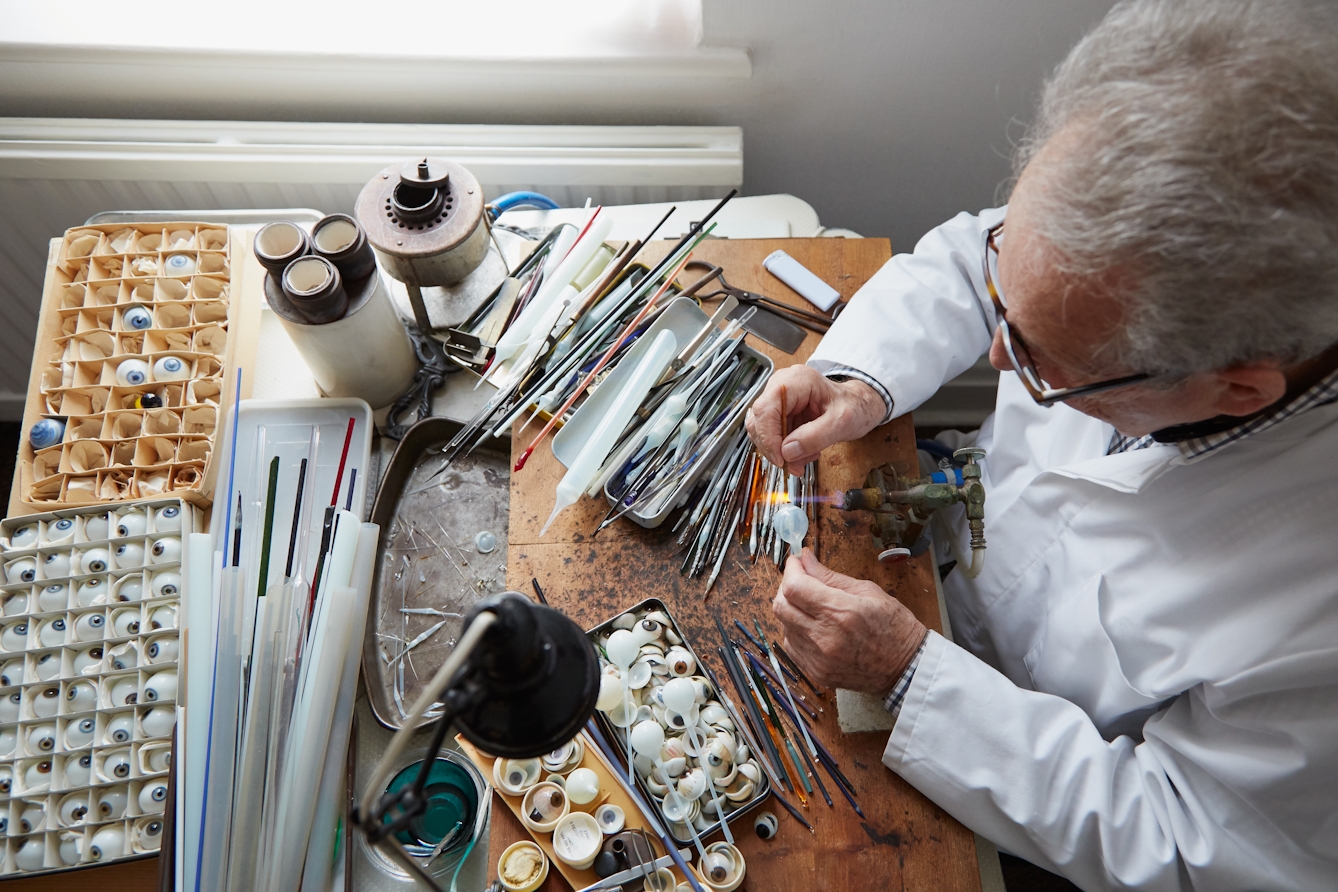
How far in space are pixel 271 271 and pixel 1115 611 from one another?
1.48 meters

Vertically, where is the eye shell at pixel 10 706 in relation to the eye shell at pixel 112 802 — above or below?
above

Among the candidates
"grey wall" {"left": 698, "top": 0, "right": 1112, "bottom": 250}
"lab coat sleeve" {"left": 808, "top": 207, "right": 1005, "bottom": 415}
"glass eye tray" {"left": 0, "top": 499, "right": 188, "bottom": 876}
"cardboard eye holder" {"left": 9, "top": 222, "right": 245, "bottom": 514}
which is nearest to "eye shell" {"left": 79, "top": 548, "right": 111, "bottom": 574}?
"glass eye tray" {"left": 0, "top": 499, "right": 188, "bottom": 876}

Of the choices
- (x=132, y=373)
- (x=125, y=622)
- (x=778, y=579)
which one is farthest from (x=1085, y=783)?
(x=132, y=373)

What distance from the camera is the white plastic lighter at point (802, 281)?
164 centimetres

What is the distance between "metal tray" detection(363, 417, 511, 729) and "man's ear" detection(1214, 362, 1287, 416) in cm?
116

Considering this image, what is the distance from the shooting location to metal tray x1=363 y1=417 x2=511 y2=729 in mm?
1468

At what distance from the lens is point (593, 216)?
1673 mm

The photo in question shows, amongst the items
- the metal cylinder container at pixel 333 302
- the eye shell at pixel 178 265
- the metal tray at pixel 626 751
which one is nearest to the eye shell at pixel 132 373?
the eye shell at pixel 178 265

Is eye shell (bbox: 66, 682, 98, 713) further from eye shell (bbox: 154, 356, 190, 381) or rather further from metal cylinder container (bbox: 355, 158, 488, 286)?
metal cylinder container (bbox: 355, 158, 488, 286)

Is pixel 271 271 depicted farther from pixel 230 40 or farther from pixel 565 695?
pixel 565 695

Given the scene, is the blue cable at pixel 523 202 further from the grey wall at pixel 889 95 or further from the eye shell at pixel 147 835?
the eye shell at pixel 147 835

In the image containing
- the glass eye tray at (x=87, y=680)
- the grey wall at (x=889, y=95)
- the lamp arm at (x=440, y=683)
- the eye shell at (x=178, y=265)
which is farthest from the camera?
the grey wall at (x=889, y=95)

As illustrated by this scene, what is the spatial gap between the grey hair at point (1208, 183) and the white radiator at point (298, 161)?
1146mm

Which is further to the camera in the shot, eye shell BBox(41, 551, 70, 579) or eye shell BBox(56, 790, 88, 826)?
eye shell BBox(41, 551, 70, 579)
